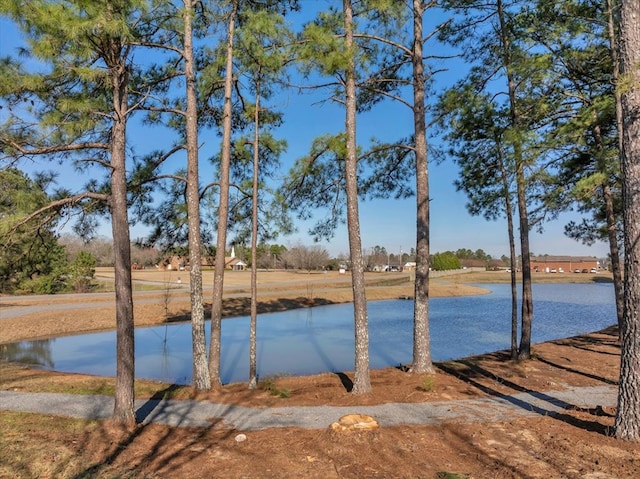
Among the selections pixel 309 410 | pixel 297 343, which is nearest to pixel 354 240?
pixel 309 410

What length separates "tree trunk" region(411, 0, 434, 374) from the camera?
29.4 feet

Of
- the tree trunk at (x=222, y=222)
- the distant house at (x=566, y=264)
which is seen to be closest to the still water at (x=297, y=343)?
the tree trunk at (x=222, y=222)

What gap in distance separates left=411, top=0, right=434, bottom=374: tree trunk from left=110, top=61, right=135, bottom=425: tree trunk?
17.8 feet

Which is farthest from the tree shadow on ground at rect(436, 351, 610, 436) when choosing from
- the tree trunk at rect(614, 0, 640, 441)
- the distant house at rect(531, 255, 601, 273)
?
the distant house at rect(531, 255, 601, 273)

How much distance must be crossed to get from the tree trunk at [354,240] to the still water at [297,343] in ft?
16.5

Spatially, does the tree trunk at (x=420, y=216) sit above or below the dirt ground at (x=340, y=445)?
above

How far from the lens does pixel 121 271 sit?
6281 mm

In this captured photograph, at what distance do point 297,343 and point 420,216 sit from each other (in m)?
10.3

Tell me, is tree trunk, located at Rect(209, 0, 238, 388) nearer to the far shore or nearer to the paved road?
the paved road

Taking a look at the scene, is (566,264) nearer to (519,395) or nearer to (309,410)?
(519,395)

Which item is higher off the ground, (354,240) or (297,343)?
(354,240)

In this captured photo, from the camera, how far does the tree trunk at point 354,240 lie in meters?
7.70

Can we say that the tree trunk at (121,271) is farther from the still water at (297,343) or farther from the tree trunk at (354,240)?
the still water at (297,343)

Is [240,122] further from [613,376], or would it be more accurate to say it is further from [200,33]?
[613,376]
